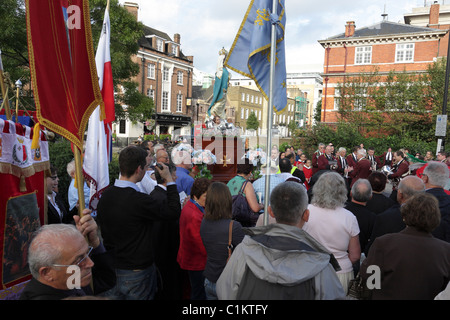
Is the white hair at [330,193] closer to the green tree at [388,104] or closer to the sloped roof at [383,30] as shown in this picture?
the green tree at [388,104]

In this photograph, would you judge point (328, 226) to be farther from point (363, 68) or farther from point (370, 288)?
point (363, 68)

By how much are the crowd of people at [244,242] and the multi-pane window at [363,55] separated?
110 feet

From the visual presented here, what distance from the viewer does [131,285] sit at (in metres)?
3.09

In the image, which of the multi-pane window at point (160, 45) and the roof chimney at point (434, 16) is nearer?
the roof chimney at point (434, 16)

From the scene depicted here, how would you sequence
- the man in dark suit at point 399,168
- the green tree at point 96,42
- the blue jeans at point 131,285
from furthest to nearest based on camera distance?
the green tree at point 96,42
the man in dark suit at point 399,168
the blue jeans at point 131,285

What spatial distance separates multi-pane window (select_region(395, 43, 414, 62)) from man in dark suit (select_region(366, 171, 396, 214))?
33.3 m

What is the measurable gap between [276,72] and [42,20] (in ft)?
8.48

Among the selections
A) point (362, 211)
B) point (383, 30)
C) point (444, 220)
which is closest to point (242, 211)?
point (362, 211)

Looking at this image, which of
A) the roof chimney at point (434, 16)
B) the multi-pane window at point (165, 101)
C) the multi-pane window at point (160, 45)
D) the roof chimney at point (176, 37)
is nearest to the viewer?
the roof chimney at point (434, 16)

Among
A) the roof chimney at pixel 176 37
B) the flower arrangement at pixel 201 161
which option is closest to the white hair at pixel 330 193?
the flower arrangement at pixel 201 161

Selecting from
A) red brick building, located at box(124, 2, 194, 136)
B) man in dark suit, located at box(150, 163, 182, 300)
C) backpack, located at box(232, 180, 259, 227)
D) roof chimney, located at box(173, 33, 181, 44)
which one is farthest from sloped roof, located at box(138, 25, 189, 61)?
man in dark suit, located at box(150, 163, 182, 300)

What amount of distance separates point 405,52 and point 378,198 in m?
33.7

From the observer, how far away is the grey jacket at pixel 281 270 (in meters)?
1.86

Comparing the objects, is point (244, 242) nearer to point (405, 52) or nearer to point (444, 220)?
point (444, 220)
